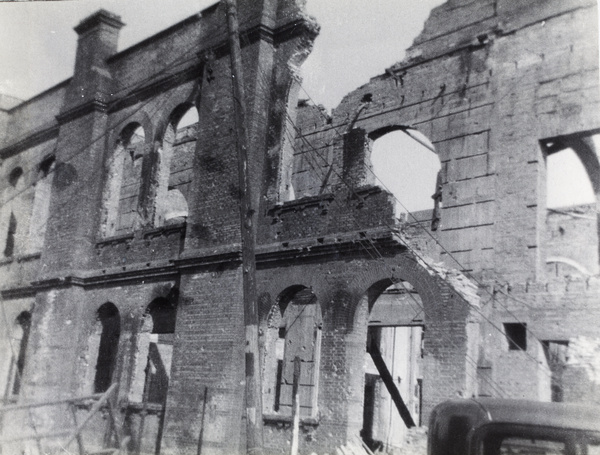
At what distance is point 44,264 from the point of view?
51.2ft

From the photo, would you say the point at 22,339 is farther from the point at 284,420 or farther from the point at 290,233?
the point at 284,420

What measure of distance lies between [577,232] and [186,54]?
1127 cm

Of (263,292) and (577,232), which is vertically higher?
(577,232)

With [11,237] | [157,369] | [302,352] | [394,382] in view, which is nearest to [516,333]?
[302,352]

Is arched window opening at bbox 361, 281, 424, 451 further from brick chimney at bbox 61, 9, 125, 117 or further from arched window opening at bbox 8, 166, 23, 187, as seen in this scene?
arched window opening at bbox 8, 166, 23, 187

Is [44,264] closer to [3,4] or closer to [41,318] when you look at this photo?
[41,318]

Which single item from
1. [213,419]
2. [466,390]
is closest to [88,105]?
[213,419]

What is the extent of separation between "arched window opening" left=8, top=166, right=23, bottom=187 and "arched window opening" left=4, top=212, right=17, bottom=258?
3.52ft

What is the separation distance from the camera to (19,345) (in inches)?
642

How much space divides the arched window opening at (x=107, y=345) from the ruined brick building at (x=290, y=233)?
45 mm

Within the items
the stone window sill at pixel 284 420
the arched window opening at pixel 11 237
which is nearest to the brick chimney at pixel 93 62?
the arched window opening at pixel 11 237

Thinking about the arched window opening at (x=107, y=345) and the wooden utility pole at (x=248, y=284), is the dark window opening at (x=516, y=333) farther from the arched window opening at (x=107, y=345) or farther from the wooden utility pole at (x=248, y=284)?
the arched window opening at (x=107, y=345)

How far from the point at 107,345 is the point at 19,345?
2916 mm

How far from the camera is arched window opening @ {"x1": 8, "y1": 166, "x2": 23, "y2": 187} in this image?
18.6 meters
